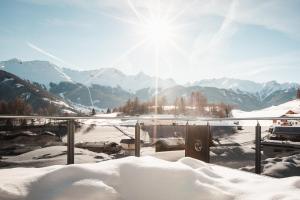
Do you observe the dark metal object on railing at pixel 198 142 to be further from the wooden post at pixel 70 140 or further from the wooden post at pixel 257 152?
the wooden post at pixel 70 140

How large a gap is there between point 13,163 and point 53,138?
1.52 m

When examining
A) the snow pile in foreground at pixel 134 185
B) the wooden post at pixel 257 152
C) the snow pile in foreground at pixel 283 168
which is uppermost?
the snow pile in foreground at pixel 134 185

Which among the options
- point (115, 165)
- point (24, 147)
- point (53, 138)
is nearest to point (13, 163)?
point (24, 147)

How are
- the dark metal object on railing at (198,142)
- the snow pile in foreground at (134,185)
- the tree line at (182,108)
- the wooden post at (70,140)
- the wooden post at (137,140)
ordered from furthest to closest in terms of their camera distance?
the tree line at (182,108) < the wooden post at (137,140) < the dark metal object on railing at (198,142) < the wooden post at (70,140) < the snow pile in foreground at (134,185)

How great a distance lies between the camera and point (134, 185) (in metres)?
2.00

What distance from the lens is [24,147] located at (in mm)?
5094

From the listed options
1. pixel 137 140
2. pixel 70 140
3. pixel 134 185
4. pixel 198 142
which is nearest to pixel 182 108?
pixel 137 140

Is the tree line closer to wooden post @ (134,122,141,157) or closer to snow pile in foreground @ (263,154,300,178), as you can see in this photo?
wooden post @ (134,122,141,157)

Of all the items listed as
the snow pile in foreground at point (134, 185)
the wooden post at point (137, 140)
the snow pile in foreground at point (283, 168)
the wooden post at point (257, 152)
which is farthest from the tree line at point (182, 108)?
the snow pile in foreground at point (134, 185)

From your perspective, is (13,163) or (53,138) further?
(53,138)

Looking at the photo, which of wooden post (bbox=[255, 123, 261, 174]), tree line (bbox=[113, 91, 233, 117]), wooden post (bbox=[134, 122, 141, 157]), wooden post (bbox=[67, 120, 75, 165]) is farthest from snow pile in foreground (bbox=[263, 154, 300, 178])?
tree line (bbox=[113, 91, 233, 117])

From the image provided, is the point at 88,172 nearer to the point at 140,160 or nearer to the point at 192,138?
the point at 140,160

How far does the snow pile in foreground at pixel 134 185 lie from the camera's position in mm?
1812

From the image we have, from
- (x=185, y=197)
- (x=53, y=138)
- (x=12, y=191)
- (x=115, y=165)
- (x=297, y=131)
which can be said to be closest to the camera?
(x=12, y=191)
